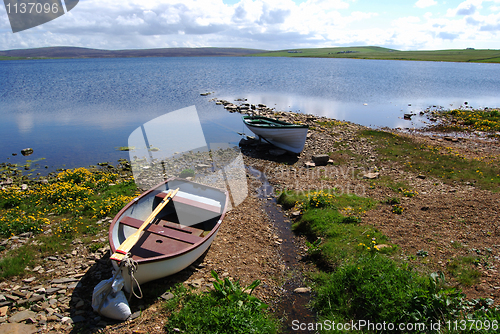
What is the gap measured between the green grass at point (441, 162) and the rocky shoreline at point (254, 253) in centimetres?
89

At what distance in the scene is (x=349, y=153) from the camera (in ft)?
66.9

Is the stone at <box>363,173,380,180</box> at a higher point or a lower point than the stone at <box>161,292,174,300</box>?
higher

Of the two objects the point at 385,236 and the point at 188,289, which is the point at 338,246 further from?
the point at 188,289

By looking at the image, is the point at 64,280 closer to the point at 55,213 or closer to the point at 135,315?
the point at 135,315

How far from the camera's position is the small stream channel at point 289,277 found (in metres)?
7.39

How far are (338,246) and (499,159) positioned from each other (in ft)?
50.1

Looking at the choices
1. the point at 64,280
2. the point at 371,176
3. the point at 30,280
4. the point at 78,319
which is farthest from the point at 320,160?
the point at 30,280

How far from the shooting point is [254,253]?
10.1 meters

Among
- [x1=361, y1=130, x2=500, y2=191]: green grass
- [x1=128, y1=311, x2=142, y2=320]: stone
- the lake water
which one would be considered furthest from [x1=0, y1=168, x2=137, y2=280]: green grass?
[x1=361, y1=130, x2=500, y2=191]: green grass

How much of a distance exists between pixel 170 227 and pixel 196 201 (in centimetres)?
150

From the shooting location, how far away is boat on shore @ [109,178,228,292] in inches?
297

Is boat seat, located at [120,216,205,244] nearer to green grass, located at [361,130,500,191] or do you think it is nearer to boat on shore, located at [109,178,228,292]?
boat on shore, located at [109,178,228,292]

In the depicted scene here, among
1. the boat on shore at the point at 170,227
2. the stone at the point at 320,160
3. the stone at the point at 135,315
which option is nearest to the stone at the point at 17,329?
the stone at the point at 135,315

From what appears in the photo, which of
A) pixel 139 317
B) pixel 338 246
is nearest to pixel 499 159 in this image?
pixel 338 246
